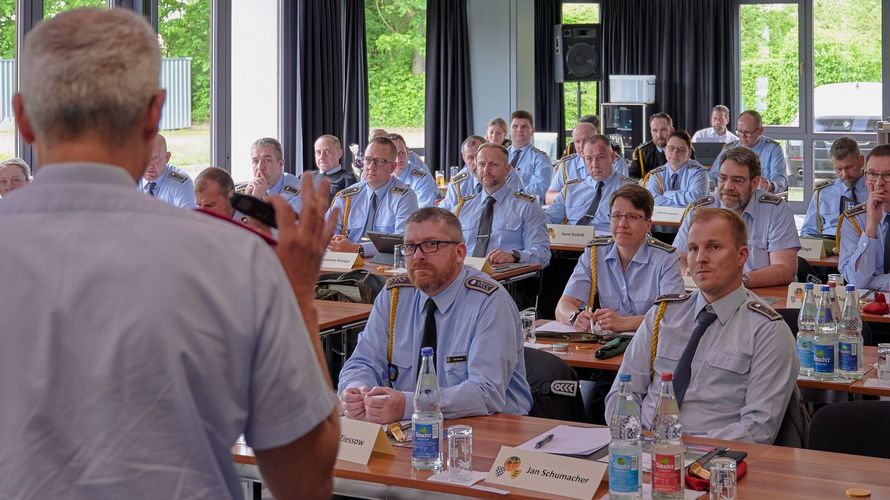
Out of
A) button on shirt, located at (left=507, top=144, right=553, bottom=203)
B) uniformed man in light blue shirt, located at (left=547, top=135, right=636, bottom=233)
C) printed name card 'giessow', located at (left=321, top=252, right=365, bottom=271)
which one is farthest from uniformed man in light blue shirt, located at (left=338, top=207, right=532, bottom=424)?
button on shirt, located at (left=507, top=144, right=553, bottom=203)

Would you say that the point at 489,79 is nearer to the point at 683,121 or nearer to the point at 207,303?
the point at 683,121

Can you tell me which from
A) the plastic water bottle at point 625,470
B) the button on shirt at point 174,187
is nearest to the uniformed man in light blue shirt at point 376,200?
the button on shirt at point 174,187

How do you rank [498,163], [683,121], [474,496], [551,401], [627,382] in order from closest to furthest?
[474,496] → [627,382] → [551,401] → [498,163] → [683,121]

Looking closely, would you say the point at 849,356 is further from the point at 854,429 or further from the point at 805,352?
the point at 854,429

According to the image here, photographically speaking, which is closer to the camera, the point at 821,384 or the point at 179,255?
the point at 179,255

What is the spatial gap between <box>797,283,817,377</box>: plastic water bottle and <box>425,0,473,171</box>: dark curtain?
8.79 m

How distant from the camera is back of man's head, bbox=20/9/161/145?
49.3 inches

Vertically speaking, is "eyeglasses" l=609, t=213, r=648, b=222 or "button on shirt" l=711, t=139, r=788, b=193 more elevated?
"button on shirt" l=711, t=139, r=788, b=193

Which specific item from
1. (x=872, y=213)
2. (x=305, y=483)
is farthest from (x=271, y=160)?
(x=305, y=483)

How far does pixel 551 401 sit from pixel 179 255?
8.69 feet

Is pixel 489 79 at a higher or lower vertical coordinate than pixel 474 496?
higher

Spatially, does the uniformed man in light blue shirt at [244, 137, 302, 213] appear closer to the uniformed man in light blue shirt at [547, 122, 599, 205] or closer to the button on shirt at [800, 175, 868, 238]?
the uniformed man in light blue shirt at [547, 122, 599, 205]

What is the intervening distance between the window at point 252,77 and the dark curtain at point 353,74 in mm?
830

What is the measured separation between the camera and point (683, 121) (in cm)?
1552
